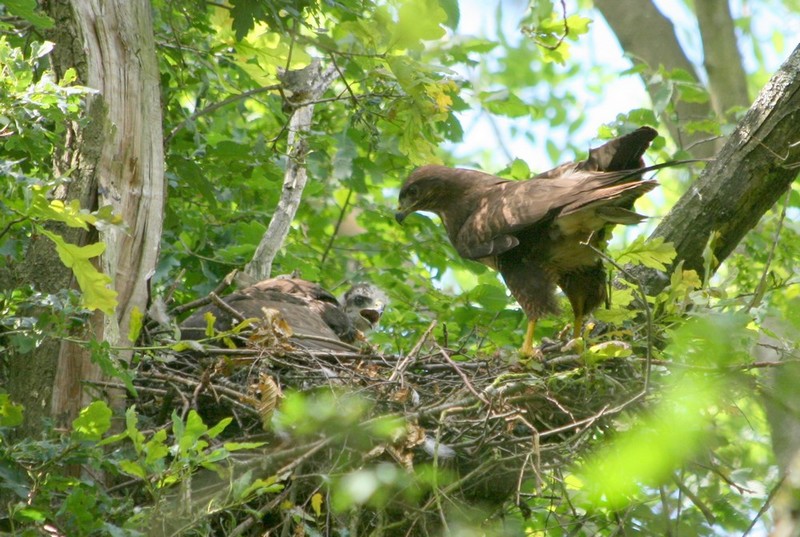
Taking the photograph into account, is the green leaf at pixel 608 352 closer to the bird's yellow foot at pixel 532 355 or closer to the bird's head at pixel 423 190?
the bird's yellow foot at pixel 532 355

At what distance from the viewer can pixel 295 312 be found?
17.1ft

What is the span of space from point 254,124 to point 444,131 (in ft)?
8.79

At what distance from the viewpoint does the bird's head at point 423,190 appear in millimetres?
5824

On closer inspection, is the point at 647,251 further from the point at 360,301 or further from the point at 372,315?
the point at 360,301

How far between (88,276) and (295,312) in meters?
2.17

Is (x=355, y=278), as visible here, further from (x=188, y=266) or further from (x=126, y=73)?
(x=126, y=73)

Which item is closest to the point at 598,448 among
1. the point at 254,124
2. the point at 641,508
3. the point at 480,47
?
the point at 641,508

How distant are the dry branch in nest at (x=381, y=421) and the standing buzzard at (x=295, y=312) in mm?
379

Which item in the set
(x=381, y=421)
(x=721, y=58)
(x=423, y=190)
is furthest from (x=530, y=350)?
(x=721, y=58)

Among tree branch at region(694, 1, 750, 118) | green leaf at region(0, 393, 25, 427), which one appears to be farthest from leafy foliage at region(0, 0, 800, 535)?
tree branch at region(694, 1, 750, 118)

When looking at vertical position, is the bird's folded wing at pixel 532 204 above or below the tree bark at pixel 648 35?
below

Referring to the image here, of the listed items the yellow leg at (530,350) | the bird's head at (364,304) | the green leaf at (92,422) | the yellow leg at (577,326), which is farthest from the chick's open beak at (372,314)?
the green leaf at (92,422)

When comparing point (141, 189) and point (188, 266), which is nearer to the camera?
point (141, 189)

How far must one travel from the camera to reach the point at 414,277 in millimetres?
6520
